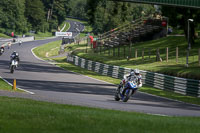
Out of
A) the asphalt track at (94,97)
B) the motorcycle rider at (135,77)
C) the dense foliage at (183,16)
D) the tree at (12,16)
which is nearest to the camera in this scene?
the asphalt track at (94,97)

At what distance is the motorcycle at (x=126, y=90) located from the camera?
18.0 m

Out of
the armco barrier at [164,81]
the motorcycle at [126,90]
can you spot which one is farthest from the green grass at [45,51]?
the motorcycle at [126,90]

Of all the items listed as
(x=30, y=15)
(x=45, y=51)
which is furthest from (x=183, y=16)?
(x=30, y=15)

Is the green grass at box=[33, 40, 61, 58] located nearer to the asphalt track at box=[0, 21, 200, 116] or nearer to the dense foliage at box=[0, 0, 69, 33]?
the dense foliage at box=[0, 0, 69, 33]

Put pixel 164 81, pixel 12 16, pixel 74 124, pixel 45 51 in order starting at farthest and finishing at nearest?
pixel 12 16 < pixel 45 51 < pixel 164 81 < pixel 74 124

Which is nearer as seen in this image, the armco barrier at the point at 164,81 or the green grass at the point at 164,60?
the armco barrier at the point at 164,81

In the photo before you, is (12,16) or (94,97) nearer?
(94,97)

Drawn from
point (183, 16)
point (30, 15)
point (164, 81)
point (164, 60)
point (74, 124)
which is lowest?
point (164, 81)

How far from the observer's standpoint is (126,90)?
1834cm

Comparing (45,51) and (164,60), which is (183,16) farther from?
(45,51)

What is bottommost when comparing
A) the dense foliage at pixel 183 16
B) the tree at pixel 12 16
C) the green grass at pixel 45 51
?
the green grass at pixel 45 51

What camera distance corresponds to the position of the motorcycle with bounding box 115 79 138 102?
18.0 m

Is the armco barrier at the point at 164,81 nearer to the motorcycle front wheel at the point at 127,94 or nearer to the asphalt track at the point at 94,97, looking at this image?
the asphalt track at the point at 94,97

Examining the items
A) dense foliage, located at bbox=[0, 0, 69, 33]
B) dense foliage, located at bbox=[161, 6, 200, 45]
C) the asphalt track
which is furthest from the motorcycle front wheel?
dense foliage, located at bbox=[0, 0, 69, 33]
